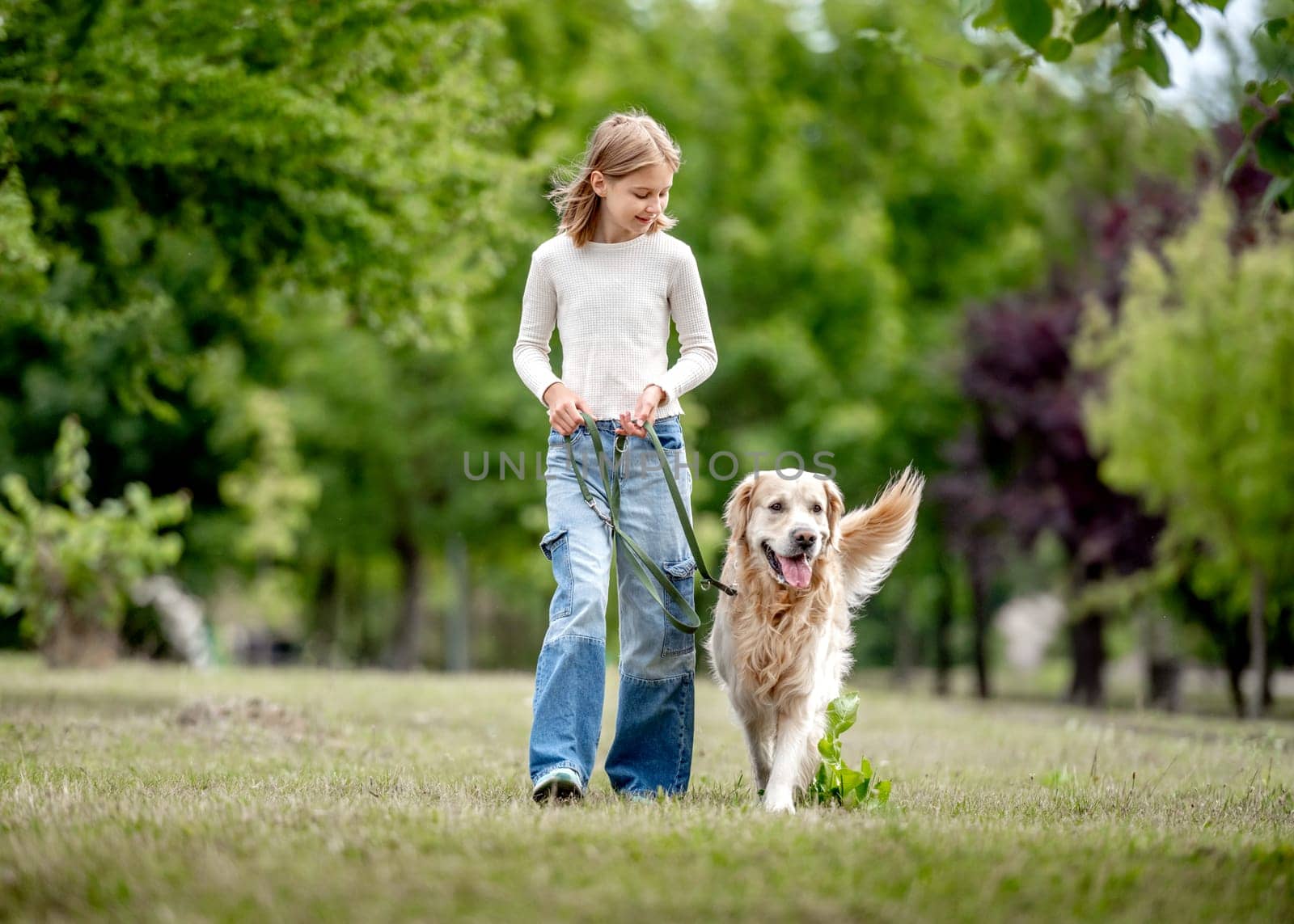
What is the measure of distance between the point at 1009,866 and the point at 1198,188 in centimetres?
1452

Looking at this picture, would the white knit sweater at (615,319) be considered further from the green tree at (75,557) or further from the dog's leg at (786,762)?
the green tree at (75,557)

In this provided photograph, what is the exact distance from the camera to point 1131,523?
1781 cm

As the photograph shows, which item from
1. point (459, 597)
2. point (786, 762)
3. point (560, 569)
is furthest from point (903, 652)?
point (560, 569)

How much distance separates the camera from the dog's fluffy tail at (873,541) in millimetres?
5629

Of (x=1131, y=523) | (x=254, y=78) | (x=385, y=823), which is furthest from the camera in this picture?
(x=1131, y=523)

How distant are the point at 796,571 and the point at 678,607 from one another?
0.45 meters

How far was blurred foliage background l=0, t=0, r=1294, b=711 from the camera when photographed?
8.95 meters

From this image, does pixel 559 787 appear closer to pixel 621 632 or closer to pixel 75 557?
pixel 621 632

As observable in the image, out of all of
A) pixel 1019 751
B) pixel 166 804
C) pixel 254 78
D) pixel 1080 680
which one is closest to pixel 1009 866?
pixel 166 804

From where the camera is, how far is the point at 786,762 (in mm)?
4758

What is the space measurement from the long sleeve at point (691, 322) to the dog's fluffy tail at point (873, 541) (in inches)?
42.2

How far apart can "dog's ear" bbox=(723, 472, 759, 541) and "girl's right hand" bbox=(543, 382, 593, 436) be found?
75 cm

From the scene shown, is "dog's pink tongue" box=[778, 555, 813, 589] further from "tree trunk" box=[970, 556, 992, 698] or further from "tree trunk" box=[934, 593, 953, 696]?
"tree trunk" box=[934, 593, 953, 696]

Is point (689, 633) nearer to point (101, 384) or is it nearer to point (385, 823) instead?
point (385, 823)
